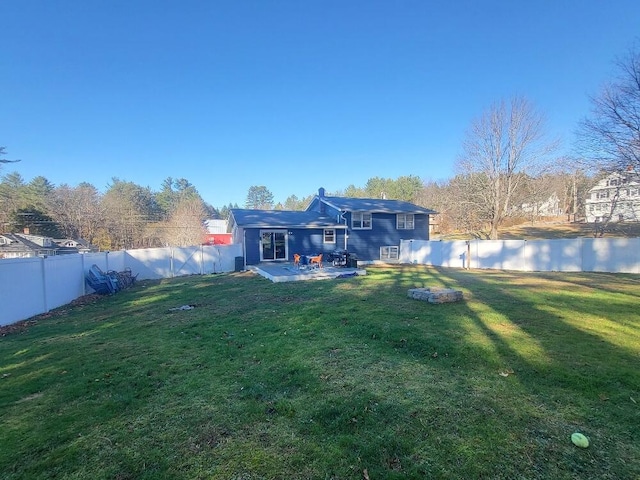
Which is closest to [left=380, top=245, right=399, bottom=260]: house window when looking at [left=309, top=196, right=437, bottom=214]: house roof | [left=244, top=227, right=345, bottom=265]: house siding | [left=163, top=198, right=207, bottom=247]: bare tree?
[left=309, top=196, right=437, bottom=214]: house roof

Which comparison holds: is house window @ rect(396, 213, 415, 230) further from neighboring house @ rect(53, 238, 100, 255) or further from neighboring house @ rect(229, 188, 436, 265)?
neighboring house @ rect(53, 238, 100, 255)

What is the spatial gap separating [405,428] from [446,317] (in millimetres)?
4095

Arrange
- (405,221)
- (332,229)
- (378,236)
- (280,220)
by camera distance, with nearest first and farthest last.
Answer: (280,220), (332,229), (378,236), (405,221)

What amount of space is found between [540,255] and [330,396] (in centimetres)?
1621

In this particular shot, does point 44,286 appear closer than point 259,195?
Yes

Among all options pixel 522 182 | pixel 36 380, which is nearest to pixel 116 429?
pixel 36 380

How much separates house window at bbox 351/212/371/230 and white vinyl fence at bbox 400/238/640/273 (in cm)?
342

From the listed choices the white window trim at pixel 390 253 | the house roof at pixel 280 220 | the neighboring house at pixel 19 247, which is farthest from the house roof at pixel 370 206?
the neighboring house at pixel 19 247

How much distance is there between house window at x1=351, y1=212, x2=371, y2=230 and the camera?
66.0 ft

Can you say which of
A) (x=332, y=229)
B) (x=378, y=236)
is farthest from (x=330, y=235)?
(x=378, y=236)

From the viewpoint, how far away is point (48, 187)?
37031 millimetres

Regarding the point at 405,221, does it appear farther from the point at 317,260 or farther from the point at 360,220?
the point at 317,260

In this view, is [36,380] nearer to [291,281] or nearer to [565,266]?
[291,281]

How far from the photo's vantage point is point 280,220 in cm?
1922
